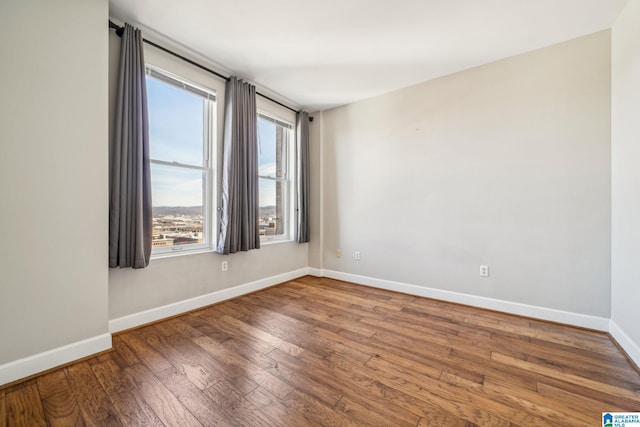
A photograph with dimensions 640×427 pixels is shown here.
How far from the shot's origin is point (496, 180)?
2730mm

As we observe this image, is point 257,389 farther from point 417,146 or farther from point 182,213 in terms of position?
point 417,146

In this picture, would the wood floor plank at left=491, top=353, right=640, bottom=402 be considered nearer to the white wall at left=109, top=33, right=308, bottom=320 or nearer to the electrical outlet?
the electrical outlet

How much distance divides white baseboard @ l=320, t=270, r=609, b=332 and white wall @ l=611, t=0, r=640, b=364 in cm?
18

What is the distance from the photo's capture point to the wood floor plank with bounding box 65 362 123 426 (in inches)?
51.0

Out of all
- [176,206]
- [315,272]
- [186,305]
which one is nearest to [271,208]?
[315,272]

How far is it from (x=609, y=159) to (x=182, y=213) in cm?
407

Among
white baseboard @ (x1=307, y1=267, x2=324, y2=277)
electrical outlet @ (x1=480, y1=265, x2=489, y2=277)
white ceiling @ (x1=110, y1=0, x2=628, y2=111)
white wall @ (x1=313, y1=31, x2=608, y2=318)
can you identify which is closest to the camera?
white ceiling @ (x1=110, y1=0, x2=628, y2=111)

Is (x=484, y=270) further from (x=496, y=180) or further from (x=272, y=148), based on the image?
(x=272, y=148)

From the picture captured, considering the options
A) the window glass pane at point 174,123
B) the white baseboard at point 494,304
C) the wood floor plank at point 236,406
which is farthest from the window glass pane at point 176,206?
the white baseboard at point 494,304

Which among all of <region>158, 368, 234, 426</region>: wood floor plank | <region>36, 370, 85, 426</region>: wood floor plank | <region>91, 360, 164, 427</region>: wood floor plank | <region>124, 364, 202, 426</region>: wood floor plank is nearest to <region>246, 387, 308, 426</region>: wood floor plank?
<region>158, 368, 234, 426</region>: wood floor plank

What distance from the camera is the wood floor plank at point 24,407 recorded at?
50.3 inches

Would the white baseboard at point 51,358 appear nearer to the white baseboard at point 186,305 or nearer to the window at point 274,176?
the white baseboard at point 186,305

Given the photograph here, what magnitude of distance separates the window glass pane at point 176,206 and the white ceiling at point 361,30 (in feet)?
4.23

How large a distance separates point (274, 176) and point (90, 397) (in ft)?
9.72
